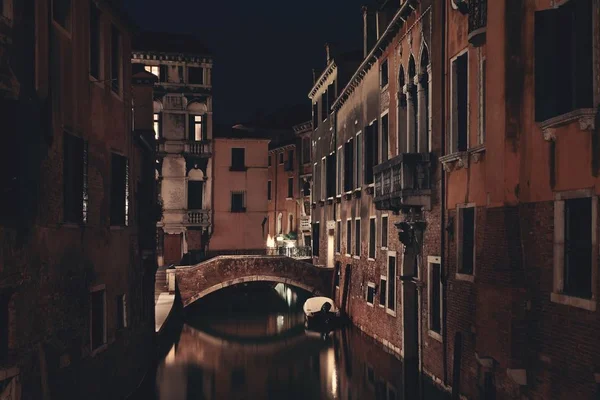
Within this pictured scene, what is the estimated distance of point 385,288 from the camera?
19.3 metres

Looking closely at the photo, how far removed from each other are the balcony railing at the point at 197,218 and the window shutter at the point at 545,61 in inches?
1133

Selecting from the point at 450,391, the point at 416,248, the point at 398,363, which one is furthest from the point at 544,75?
the point at 398,363

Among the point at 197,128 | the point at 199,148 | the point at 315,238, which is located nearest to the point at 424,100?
the point at 315,238

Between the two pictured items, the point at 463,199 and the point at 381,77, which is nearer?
the point at 463,199

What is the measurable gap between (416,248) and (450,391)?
148 inches

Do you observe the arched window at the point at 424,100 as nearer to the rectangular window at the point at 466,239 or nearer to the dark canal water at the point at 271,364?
the rectangular window at the point at 466,239

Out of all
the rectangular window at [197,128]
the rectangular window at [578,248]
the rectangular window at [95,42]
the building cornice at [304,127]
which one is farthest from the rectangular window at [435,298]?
the building cornice at [304,127]

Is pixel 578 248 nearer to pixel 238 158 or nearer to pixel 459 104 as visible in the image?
pixel 459 104

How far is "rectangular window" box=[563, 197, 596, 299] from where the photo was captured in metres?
8.38

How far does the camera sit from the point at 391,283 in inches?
732

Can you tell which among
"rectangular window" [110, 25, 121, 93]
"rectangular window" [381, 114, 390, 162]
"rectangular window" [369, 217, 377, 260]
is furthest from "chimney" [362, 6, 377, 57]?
"rectangular window" [110, 25, 121, 93]

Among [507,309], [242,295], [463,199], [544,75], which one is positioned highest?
[544,75]

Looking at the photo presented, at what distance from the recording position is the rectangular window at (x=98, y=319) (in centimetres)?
1138

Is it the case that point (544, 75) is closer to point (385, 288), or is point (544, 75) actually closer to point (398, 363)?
point (398, 363)
